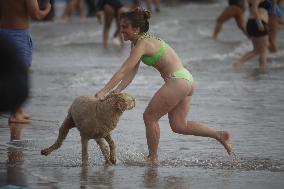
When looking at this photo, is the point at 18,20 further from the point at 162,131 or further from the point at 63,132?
the point at 63,132

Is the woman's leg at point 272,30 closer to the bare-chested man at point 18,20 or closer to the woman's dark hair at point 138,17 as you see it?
the bare-chested man at point 18,20

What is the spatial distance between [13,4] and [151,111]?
2888 mm

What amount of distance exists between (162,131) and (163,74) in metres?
2.16

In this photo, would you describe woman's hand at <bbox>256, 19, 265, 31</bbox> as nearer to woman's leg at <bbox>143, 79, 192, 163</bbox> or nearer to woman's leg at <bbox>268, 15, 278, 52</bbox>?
woman's leg at <bbox>268, 15, 278, 52</bbox>

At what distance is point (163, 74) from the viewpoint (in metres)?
9.48

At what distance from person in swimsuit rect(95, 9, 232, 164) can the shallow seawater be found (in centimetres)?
29

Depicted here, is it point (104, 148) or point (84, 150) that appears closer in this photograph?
point (84, 150)

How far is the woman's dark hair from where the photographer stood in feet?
30.2

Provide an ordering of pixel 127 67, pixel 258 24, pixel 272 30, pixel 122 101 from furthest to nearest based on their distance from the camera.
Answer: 1. pixel 272 30
2. pixel 258 24
3. pixel 127 67
4. pixel 122 101

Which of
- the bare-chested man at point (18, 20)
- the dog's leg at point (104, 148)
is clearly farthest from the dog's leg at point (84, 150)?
the bare-chested man at point (18, 20)

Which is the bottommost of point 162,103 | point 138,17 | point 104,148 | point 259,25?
point 259,25

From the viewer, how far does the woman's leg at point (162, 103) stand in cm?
938

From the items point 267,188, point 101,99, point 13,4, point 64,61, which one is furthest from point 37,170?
point 64,61

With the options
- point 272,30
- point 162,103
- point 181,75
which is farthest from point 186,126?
point 272,30
